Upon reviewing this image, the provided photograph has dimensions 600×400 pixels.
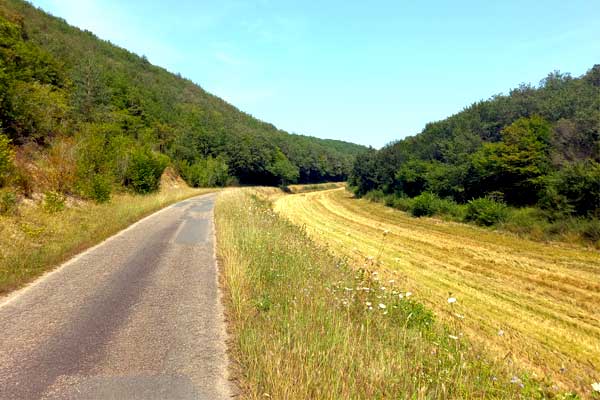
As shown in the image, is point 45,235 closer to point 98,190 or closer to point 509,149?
point 98,190

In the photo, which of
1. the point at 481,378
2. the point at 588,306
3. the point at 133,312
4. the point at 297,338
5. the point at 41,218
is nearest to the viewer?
the point at 481,378

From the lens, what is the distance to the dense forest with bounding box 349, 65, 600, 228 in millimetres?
19450

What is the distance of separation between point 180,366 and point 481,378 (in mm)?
3522

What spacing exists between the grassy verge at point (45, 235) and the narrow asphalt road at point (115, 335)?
1.59 ft

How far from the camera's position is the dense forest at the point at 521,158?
766 inches

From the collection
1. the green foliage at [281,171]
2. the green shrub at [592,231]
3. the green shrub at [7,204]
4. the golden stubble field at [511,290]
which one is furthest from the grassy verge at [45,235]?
the green foliage at [281,171]

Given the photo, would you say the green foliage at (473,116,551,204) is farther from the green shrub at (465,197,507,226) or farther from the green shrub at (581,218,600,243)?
the green shrub at (581,218,600,243)

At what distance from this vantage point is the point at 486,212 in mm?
23609

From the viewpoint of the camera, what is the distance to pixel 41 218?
36.5 feet

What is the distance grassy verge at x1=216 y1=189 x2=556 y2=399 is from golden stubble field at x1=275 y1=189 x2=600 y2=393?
64 centimetres

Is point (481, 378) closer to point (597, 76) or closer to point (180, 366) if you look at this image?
point (180, 366)

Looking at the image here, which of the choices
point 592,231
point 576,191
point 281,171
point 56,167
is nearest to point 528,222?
point 576,191

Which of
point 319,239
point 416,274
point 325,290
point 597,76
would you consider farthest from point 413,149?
point 325,290

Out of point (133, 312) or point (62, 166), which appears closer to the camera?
point (133, 312)
